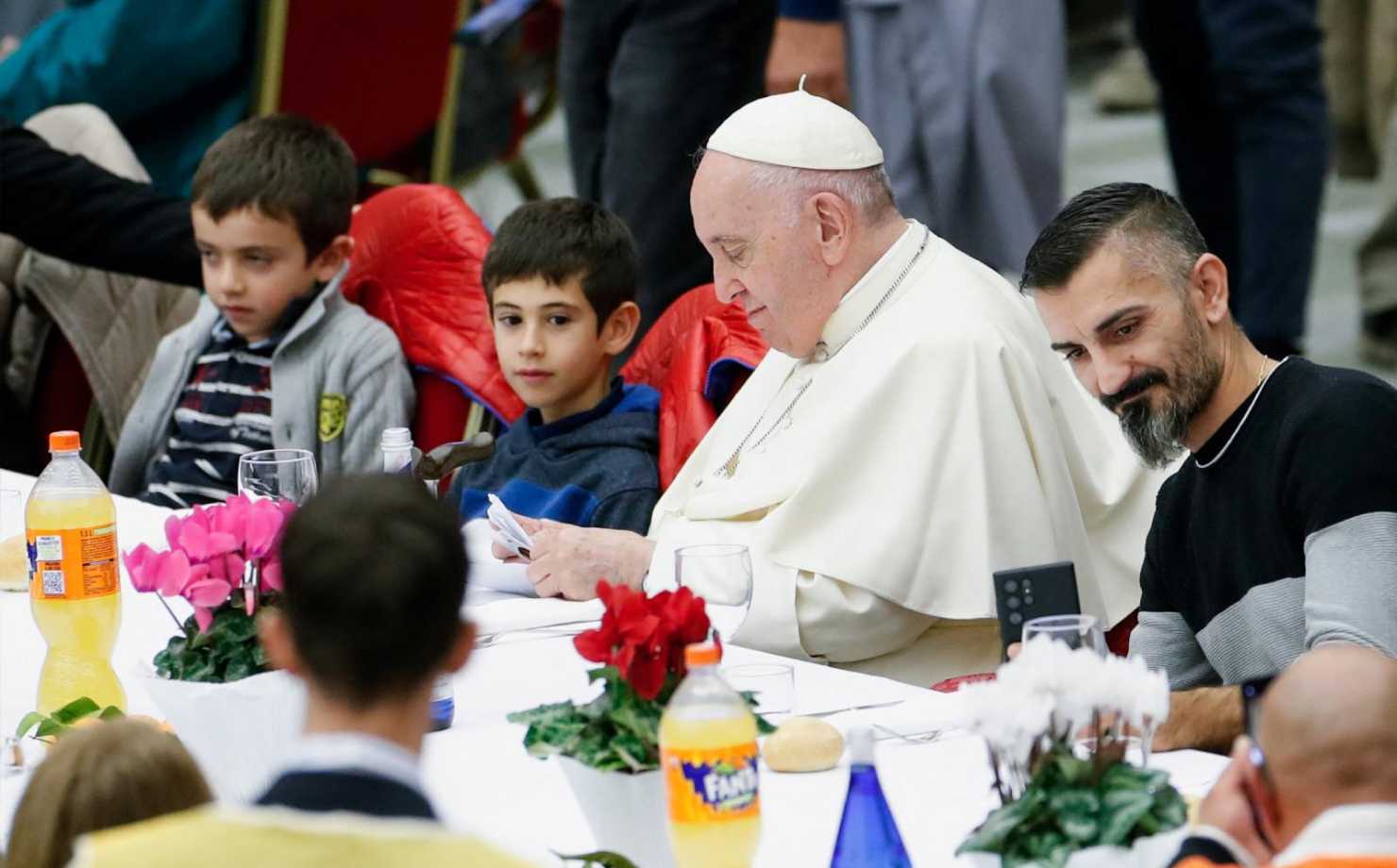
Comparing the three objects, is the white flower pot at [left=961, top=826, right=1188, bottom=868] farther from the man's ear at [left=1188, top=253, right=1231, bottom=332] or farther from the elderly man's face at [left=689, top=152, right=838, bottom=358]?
the elderly man's face at [left=689, top=152, right=838, bottom=358]

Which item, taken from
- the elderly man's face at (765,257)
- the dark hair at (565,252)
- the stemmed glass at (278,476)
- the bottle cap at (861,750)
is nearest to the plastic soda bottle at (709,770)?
the bottle cap at (861,750)

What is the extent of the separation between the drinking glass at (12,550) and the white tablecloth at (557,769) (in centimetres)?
23

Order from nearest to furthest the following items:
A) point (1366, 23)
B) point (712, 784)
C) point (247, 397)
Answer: point (712, 784)
point (247, 397)
point (1366, 23)

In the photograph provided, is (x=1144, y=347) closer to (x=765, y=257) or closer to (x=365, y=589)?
(x=765, y=257)

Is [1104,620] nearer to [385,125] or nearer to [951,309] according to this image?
[951,309]

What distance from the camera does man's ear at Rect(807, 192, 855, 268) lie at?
3.48 m

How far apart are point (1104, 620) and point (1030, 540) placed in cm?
20

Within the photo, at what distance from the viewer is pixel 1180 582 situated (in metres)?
2.90

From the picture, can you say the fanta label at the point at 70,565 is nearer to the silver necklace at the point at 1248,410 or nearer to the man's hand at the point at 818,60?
the silver necklace at the point at 1248,410

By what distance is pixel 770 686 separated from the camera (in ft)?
8.49

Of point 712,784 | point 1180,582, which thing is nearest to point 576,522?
point 1180,582

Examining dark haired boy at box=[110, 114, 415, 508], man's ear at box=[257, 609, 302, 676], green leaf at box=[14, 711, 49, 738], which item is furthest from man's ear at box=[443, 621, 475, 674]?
dark haired boy at box=[110, 114, 415, 508]

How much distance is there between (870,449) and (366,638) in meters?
1.83

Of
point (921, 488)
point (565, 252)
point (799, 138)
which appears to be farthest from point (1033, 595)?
point (565, 252)
